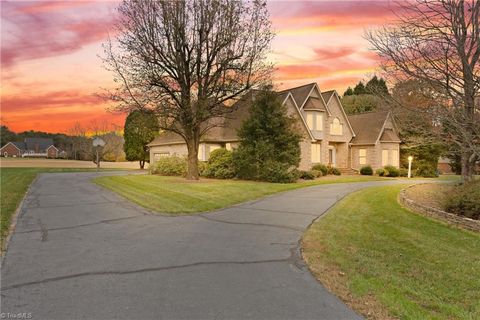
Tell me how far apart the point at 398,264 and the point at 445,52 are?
23.4 ft

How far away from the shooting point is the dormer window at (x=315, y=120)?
3155cm

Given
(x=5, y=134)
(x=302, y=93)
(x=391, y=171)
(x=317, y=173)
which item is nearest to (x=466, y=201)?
(x=317, y=173)

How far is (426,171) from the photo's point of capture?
105 ft

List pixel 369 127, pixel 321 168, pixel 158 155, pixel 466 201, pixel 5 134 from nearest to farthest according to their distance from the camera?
pixel 466 201, pixel 321 168, pixel 369 127, pixel 158 155, pixel 5 134

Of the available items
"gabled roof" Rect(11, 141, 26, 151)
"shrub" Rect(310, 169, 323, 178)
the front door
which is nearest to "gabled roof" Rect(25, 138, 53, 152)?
"gabled roof" Rect(11, 141, 26, 151)

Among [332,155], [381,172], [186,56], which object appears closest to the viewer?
[186,56]

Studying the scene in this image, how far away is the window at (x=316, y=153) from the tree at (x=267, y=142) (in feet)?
27.7

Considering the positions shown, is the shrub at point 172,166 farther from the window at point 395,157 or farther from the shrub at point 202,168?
the window at point 395,157

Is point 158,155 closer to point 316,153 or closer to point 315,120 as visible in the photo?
point 316,153

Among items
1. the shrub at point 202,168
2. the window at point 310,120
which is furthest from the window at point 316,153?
the shrub at point 202,168

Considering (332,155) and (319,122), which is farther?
(332,155)

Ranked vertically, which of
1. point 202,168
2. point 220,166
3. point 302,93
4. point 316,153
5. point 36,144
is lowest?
point 202,168

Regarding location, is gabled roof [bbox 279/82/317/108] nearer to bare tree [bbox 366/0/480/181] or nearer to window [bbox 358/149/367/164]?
window [bbox 358/149/367/164]

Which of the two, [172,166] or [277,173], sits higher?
[172,166]
